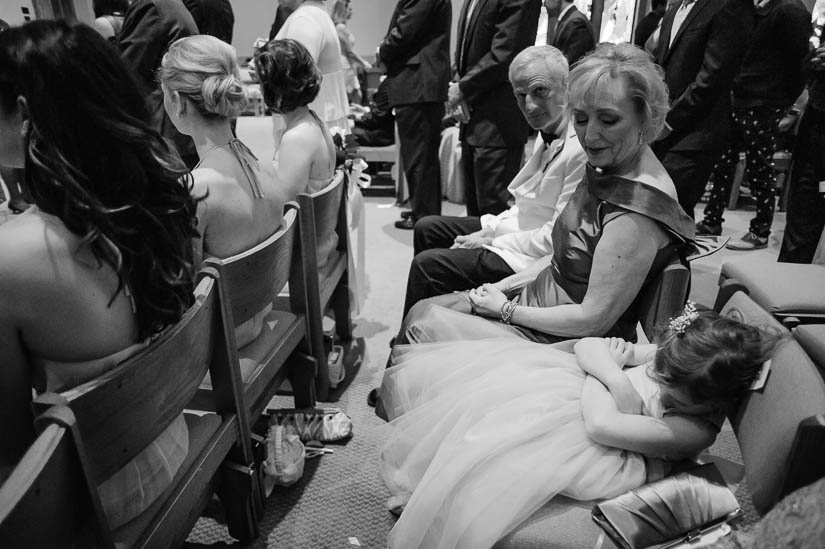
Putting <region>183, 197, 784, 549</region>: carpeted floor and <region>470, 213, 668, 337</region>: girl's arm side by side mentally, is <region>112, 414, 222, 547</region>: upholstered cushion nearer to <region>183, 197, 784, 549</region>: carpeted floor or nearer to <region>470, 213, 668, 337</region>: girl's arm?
<region>183, 197, 784, 549</region>: carpeted floor

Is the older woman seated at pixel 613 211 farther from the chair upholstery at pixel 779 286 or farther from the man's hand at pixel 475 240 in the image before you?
the man's hand at pixel 475 240

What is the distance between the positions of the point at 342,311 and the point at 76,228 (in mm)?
1662

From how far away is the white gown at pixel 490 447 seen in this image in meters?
1.06

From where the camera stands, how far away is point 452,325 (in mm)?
1604

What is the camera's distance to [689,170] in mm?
2656

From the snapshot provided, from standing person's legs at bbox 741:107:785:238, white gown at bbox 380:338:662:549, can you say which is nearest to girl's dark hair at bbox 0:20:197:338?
white gown at bbox 380:338:662:549

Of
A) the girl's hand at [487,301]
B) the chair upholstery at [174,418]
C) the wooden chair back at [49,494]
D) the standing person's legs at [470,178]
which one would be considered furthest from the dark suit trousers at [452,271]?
the wooden chair back at [49,494]

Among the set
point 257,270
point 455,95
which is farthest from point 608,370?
point 455,95

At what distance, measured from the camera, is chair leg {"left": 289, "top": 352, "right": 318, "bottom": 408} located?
187cm

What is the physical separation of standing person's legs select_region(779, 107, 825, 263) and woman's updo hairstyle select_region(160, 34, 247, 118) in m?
2.79

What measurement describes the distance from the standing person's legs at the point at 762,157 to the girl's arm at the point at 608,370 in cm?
320

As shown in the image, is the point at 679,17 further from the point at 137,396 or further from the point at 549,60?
the point at 137,396

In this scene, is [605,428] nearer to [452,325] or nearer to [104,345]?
[452,325]

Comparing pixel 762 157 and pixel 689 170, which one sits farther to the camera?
pixel 762 157
